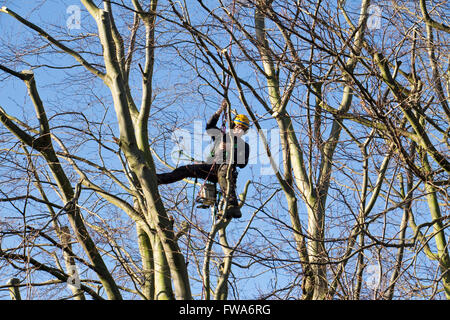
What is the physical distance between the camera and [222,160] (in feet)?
23.7

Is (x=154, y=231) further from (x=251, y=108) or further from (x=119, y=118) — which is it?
(x=251, y=108)

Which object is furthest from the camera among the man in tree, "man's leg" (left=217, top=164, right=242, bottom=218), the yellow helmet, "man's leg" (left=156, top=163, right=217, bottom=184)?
"man's leg" (left=156, top=163, right=217, bottom=184)

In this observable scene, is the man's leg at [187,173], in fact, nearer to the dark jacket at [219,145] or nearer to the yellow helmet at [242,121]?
the dark jacket at [219,145]

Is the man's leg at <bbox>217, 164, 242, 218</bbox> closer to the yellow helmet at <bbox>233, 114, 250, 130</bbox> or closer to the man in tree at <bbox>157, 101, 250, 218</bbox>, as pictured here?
the man in tree at <bbox>157, 101, 250, 218</bbox>

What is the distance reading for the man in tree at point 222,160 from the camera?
6.88m

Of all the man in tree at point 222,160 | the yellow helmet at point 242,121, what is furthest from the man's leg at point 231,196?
the yellow helmet at point 242,121

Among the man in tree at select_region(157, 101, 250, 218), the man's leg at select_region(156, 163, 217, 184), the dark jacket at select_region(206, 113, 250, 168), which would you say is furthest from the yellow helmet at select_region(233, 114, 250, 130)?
the man's leg at select_region(156, 163, 217, 184)

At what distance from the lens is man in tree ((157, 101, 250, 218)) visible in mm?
6876

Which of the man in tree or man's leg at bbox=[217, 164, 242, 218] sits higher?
the man in tree

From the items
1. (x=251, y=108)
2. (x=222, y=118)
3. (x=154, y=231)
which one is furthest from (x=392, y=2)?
(x=154, y=231)

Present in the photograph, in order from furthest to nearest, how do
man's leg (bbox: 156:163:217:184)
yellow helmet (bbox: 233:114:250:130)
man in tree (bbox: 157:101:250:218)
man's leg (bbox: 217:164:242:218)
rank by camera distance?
man's leg (bbox: 156:163:217:184) → yellow helmet (bbox: 233:114:250:130) → man in tree (bbox: 157:101:250:218) → man's leg (bbox: 217:164:242:218)

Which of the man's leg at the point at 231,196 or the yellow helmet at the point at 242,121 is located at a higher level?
the yellow helmet at the point at 242,121

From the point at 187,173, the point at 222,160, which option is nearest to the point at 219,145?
the point at 222,160

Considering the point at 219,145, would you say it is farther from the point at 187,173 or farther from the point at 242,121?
the point at 187,173
